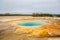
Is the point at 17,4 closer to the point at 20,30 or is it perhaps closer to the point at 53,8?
the point at 53,8

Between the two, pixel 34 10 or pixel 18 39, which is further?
pixel 34 10

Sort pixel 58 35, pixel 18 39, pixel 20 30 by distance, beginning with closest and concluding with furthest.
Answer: pixel 18 39 < pixel 58 35 < pixel 20 30

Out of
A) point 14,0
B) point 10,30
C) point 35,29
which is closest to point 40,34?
point 35,29

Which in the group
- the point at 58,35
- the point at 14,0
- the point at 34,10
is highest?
the point at 14,0

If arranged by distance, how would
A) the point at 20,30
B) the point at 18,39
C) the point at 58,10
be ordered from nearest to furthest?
the point at 18,39 < the point at 20,30 < the point at 58,10

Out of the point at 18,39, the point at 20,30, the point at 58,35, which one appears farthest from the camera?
the point at 20,30

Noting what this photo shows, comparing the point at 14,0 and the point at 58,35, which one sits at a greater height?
the point at 14,0

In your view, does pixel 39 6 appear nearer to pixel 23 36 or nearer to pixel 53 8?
pixel 53 8

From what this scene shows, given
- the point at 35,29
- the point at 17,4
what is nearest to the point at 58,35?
the point at 35,29

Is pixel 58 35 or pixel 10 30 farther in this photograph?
pixel 10 30
